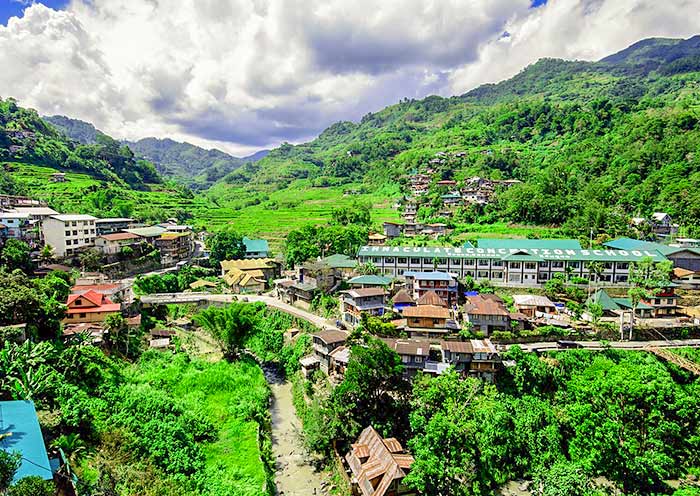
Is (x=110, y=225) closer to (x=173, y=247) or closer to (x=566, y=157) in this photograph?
(x=173, y=247)

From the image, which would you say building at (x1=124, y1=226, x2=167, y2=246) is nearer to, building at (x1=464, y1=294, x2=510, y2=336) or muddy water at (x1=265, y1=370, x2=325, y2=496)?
muddy water at (x1=265, y1=370, x2=325, y2=496)

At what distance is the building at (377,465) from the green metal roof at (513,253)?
22224mm

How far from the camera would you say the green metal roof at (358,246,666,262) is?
36.8m

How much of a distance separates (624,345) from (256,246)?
47.2m

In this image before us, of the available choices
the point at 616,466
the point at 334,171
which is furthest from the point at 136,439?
the point at 334,171

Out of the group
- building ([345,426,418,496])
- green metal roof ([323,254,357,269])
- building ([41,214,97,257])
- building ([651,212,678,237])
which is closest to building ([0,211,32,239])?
building ([41,214,97,257])

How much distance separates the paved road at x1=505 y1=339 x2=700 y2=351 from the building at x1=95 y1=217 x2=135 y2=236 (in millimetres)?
52327

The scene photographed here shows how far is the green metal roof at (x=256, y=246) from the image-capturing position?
189ft

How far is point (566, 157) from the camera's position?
78.9 meters

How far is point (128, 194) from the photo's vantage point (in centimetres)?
8050

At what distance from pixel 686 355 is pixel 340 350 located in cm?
2449

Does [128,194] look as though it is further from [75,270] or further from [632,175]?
[632,175]

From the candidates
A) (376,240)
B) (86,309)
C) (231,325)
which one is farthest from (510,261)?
(86,309)

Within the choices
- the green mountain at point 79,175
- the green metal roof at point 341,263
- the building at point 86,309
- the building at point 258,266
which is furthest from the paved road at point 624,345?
the green mountain at point 79,175
